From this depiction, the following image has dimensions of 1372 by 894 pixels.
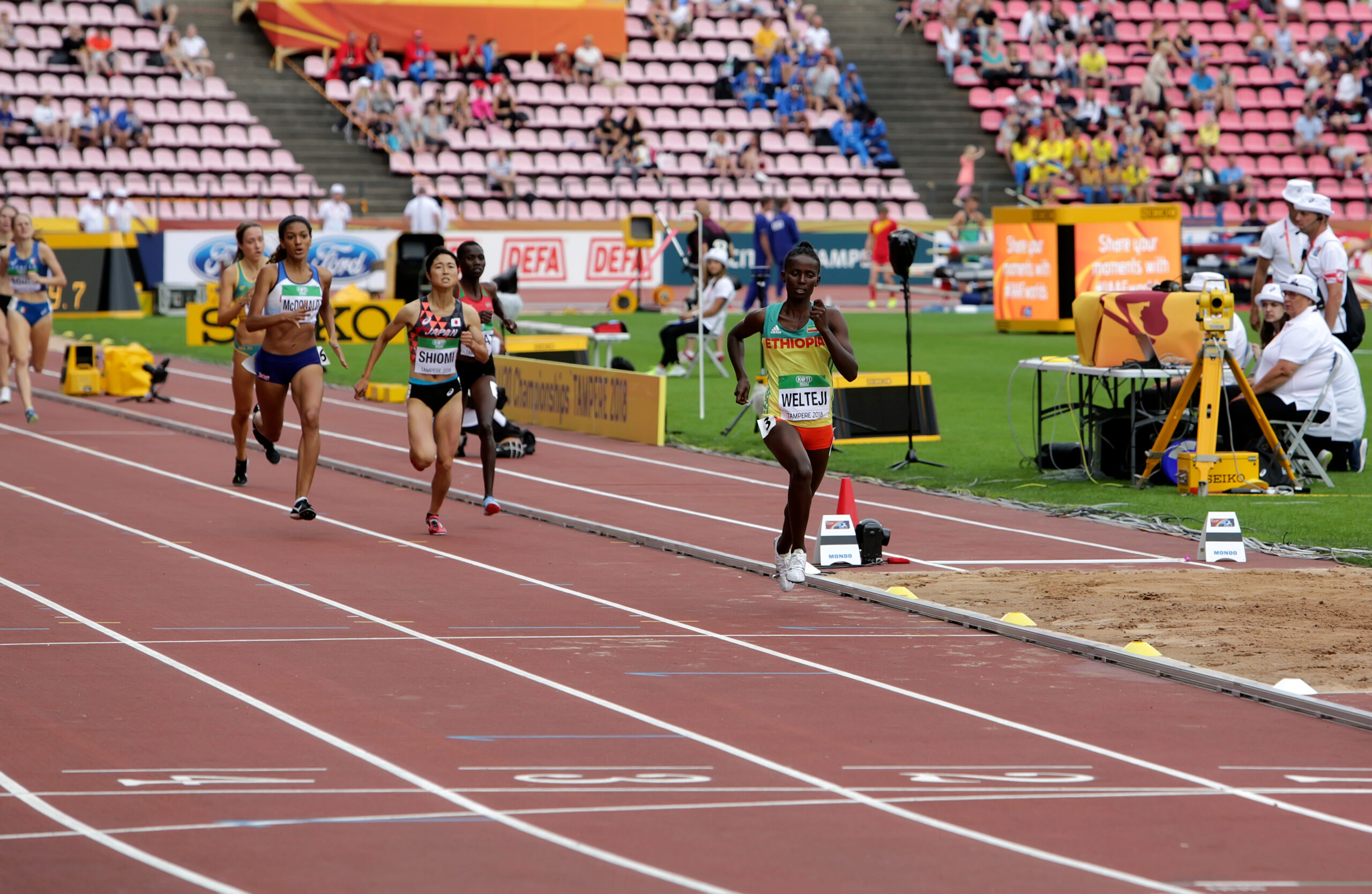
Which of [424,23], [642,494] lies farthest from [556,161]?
[642,494]

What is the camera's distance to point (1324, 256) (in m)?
13.9

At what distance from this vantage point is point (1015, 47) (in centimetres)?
4344

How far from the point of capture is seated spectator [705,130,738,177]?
3884 centimetres

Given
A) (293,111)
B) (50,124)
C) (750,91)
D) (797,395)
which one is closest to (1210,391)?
(797,395)

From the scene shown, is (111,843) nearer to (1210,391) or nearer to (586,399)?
(1210,391)

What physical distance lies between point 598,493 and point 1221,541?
5.01 meters

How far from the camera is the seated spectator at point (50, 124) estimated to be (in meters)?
34.3

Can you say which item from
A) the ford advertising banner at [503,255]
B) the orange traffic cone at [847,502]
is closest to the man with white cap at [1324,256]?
the orange traffic cone at [847,502]

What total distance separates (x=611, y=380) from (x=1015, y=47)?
28.8m

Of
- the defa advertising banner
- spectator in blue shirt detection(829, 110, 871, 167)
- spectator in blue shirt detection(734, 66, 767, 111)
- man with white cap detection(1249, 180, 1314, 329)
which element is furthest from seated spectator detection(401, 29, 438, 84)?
man with white cap detection(1249, 180, 1314, 329)

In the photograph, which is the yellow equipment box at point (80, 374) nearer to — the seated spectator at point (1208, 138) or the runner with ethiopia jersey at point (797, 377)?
the runner with ethiopia jersey at point (797, 377)

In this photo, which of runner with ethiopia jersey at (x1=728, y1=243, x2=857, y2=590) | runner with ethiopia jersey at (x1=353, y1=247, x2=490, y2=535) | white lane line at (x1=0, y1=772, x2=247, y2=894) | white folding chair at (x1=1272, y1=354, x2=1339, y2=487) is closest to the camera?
white lane line at (x1=0, y1=772, x2=247, y2=894)

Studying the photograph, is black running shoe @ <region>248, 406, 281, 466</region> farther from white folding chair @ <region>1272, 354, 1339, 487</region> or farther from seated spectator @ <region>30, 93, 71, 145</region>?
seated spectator @ <region>30, 93, 71, 145</region>

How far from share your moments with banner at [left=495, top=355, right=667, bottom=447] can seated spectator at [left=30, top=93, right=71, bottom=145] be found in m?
18.4
